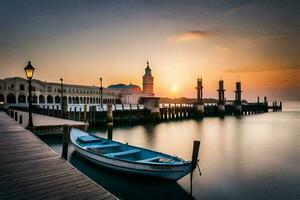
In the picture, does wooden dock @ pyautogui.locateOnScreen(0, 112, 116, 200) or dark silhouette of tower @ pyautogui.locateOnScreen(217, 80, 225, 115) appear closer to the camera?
wooden dock @ pyautogui.locateOnScreen(0, 112, 116, 200)

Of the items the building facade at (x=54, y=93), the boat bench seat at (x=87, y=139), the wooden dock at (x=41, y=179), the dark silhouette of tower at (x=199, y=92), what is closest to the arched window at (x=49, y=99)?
the building facade at (x=54, y=93)

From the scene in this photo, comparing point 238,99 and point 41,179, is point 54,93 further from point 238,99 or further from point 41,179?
point 41,179

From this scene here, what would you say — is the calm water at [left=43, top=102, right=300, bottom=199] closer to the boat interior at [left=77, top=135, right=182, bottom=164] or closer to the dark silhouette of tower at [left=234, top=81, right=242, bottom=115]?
the boat interior at [left=77, top=135, right=182, bottom=164]

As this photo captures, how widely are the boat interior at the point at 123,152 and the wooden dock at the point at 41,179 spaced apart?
4.40 m

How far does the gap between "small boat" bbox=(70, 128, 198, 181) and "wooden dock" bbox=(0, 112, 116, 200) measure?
3.87m

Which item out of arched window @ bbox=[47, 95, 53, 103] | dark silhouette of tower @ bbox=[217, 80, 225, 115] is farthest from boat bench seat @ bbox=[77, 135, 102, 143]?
arched window @ bbox=[47, 95, 53, 103]

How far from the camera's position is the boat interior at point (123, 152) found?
35.3 feet

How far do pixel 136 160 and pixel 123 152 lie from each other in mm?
888

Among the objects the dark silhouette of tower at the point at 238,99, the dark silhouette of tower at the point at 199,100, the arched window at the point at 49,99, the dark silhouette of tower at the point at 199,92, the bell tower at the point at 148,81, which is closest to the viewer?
the dark silhouette of tower at the point at 199,100

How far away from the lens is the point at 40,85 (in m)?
82.2

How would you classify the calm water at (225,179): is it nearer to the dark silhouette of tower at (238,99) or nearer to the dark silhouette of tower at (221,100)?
the dark silhouette of tower at (221,100)

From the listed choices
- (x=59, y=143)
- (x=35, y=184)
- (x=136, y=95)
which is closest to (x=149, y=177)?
(x=35, y=184)

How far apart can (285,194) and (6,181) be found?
452 inches

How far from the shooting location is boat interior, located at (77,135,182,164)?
35.3ft
